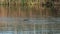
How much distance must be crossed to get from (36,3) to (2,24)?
2.43 m

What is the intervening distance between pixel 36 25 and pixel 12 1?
101 inches

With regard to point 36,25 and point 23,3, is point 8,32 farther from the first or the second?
point 23,3

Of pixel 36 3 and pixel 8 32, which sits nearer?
pixel 8 32

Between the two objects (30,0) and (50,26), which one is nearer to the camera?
(50,26)

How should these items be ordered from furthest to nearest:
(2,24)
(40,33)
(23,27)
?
(2,24) < (23,27) < (40,33)

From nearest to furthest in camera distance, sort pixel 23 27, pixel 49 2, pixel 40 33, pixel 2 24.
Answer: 1. pixel 40 33
2. pixel 23 27
3. pixel 2 24
4. pixel 49 2

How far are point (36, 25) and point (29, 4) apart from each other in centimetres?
235

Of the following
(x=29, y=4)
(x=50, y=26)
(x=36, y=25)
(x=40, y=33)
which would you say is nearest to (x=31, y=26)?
(x=36, y=25)

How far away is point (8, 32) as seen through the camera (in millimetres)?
2438

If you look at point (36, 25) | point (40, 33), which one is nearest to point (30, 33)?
point (40, 33)

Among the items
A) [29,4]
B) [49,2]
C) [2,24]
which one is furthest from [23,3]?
[2,24]

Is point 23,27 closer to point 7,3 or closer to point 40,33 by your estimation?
point 40,33

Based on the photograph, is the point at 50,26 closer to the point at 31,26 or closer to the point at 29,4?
the point at 31,26

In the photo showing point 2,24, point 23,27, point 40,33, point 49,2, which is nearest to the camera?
point 40,33
